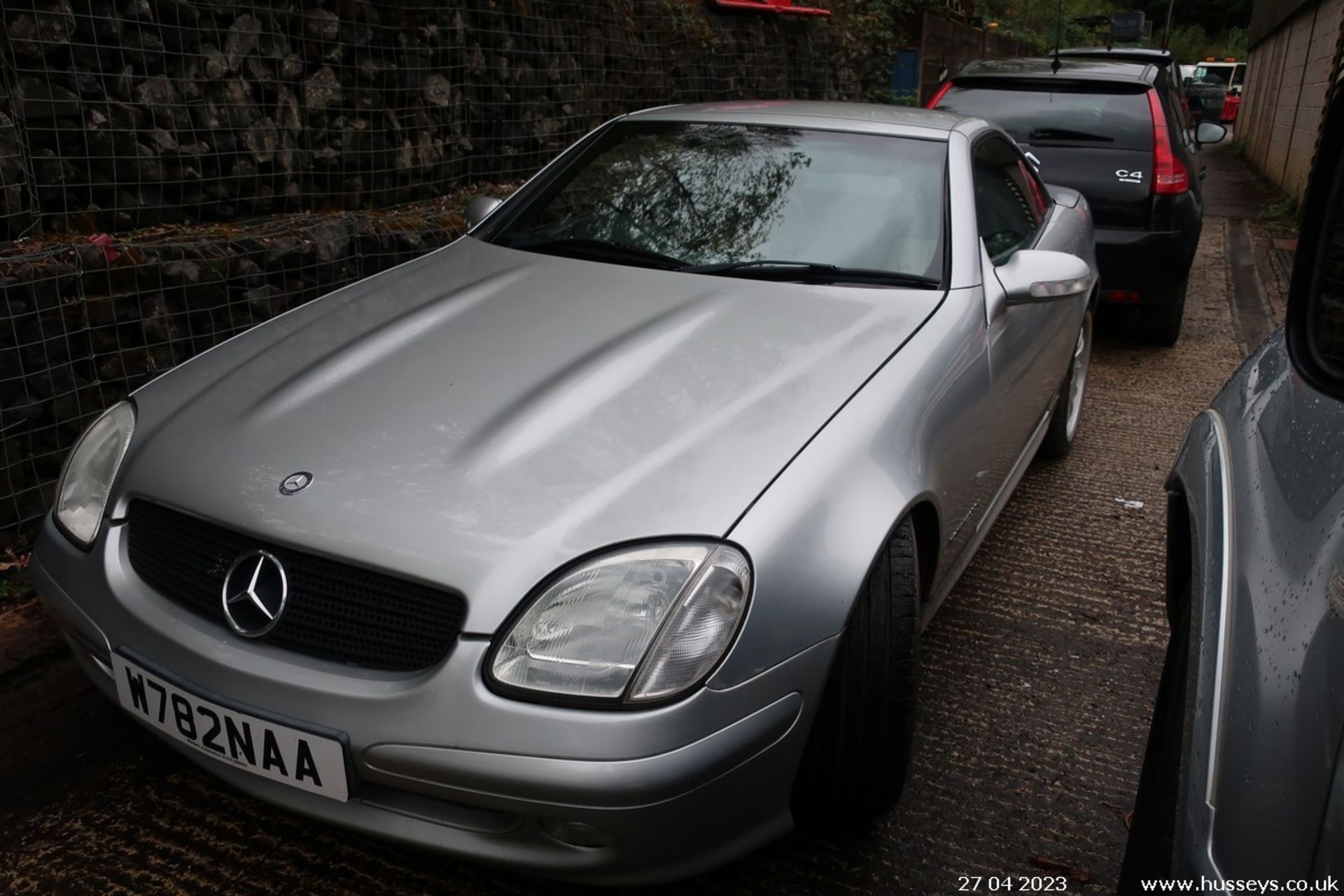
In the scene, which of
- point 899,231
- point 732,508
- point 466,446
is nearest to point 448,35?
point 899,231

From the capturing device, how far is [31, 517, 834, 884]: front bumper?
1665 mm

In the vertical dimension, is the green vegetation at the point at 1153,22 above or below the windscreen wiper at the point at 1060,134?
below

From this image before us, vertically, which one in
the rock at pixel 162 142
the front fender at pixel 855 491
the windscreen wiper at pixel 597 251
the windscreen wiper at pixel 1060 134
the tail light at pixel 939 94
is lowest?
the front fender at pixel 855 491

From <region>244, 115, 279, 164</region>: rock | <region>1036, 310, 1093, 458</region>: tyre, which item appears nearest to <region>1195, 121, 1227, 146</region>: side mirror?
<region>1036, 310, 1093, 458</region>: tyre

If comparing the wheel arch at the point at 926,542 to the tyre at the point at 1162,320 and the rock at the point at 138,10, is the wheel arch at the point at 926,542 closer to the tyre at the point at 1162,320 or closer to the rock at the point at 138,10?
the rock at the point at 138,10

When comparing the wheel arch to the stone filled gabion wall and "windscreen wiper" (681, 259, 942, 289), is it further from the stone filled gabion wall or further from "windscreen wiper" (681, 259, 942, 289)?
the stone filled gabion wall

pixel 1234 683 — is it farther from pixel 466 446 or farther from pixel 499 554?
pixel 466 446

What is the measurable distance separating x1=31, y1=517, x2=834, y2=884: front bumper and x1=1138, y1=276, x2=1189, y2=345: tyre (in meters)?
5.09

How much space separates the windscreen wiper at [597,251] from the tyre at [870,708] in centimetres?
115

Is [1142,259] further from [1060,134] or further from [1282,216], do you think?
[1282,216]

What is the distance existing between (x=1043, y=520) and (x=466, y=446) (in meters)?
2.62

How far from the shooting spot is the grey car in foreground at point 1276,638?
1.07 metres

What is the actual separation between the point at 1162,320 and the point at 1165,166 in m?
0.92

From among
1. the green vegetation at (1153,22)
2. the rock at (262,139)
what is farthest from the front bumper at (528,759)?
the green vegetation at (1153,22)
